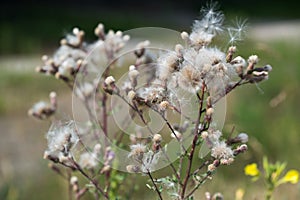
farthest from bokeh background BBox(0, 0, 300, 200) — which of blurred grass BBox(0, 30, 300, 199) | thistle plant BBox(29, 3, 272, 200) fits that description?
thistle plant BBox(29, 3, 272, 200)

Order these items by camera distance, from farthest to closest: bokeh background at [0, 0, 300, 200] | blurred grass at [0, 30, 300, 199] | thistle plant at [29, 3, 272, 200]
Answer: bokeh background at [0, 0, 300, 200] < blurred grass at [0, 30, 300, 199] < thistle plant at [29, 3, 272, 200]

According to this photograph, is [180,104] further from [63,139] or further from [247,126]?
[247,126]

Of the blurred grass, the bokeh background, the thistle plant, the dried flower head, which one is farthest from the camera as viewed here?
the bokeh background

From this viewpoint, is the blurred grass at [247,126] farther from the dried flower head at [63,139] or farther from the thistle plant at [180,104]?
the dried flower head at [63,139]

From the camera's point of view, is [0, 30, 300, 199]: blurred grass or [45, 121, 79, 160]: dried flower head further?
[0, 30, 300, 199]: blurred grass

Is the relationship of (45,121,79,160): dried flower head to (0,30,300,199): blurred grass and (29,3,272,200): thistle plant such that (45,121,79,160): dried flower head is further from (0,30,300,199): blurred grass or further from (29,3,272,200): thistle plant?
(0,30,300,199): blurred grass

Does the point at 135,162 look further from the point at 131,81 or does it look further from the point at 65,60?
the point at 65,60

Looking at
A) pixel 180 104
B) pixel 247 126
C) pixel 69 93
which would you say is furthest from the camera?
pixel 69 93

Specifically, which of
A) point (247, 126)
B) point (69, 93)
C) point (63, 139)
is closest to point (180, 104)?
point (63, 139)

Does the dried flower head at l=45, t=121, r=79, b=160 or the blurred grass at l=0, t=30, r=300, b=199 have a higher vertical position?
the blurred grass at l=0, t=30, r=300, b=199
